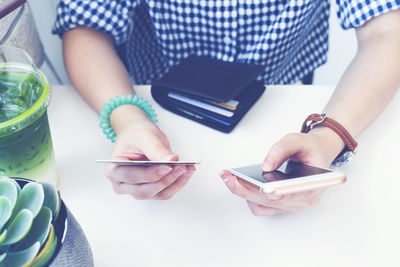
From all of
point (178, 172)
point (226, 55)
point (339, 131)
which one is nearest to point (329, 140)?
point (339, 131)

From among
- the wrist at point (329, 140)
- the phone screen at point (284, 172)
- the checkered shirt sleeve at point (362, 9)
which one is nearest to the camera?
the phone screen at point (284, 172)

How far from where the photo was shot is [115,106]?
1.99 ft

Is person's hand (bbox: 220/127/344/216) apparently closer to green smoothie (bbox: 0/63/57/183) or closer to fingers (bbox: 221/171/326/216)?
fingers (bbox: 221/171/326/216)

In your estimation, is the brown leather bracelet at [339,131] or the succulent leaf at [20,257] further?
the brown leather bracelet at [339,131]

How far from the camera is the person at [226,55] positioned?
0.47m

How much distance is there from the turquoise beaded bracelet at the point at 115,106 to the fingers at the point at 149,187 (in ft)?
0.43

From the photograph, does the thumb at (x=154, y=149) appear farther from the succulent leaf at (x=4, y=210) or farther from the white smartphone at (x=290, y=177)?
the succulent leaf at (x=4, y=210)

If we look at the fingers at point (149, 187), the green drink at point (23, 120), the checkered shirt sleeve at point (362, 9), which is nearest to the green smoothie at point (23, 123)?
the green drink at point (23, 120)

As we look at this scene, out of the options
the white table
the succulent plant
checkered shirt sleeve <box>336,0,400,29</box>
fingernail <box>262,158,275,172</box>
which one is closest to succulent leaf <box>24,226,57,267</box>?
the succulent plant

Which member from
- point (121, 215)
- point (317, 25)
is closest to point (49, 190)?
point (121, 215)

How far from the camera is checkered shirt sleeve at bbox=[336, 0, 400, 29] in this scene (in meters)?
0.67

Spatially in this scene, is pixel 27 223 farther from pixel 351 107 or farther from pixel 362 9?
pixel 362 9

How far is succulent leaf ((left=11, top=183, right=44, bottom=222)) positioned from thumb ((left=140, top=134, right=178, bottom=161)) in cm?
17

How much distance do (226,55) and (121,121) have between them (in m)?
0.35
